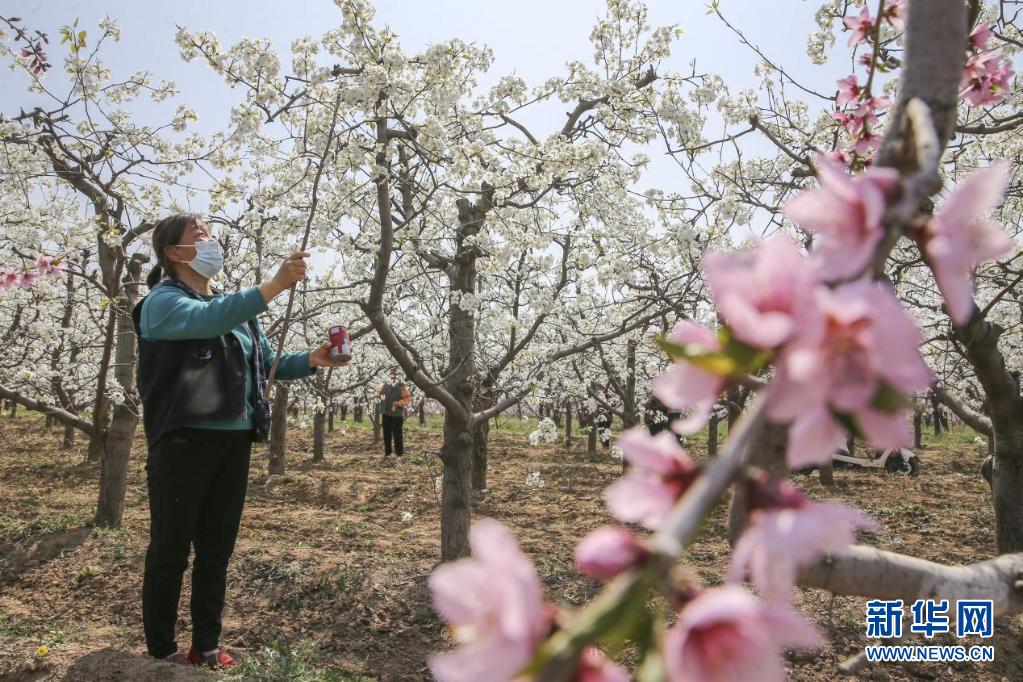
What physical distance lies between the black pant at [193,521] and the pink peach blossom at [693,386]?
3.05 metres

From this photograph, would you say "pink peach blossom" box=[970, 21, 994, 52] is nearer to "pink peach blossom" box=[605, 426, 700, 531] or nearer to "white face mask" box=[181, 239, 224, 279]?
"pink peach blossom" box=[605, 426, 700, 531]

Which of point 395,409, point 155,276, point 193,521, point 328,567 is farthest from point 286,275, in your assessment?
point 395,409

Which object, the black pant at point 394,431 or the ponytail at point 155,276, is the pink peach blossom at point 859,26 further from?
the black pant at point 394,431

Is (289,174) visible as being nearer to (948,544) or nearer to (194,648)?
(194,648)

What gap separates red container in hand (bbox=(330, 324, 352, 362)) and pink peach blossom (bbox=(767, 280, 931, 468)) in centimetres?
314

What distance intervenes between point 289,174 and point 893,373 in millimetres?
6495

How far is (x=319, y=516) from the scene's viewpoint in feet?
25.7

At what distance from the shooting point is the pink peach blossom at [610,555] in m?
0.44

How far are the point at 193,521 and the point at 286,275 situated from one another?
1262mm

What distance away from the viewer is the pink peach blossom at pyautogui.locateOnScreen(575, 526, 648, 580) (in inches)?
17.1

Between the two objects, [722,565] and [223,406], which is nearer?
[223,406]

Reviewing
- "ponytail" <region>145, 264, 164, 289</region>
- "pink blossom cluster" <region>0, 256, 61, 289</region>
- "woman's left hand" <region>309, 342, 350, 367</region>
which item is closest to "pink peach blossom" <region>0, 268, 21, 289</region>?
"pink blossom cluster" <region>0, 256, 61, 289</region>

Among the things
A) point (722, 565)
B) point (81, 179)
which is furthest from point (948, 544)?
point (81, 179)

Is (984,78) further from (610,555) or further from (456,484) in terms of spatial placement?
(456,484)
